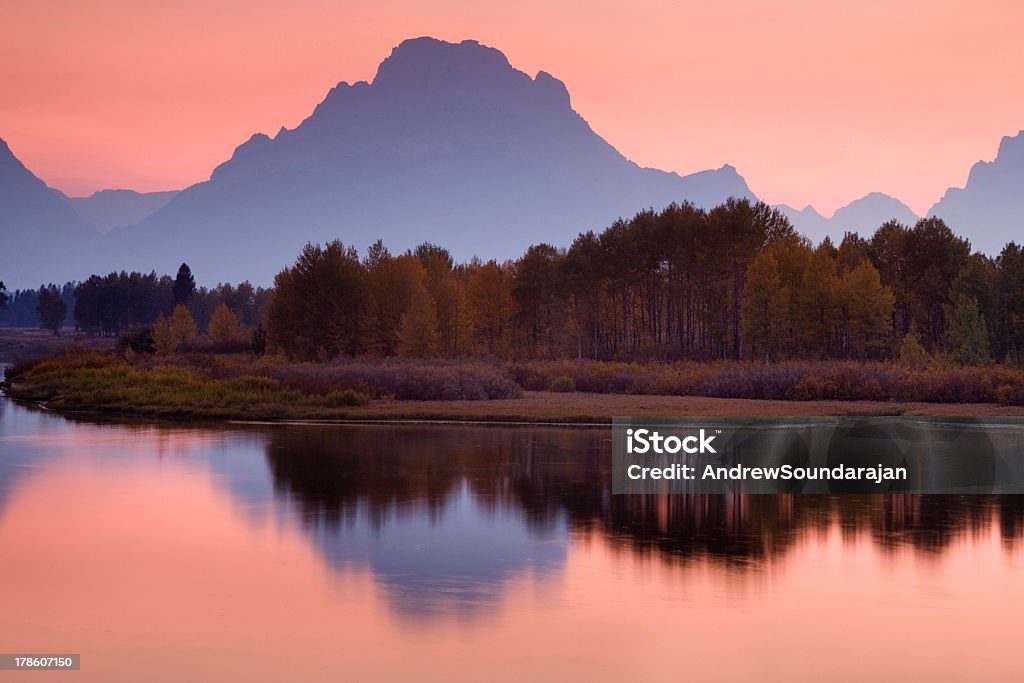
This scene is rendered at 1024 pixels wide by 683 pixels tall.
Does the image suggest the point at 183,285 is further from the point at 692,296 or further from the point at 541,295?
the point at 692,296

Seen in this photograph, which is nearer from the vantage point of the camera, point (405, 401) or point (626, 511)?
point (626, 511)

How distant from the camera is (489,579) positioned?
52.5 ft

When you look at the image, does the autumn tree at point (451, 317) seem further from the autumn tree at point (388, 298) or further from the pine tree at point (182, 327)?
the pine tree at point (182, 327)

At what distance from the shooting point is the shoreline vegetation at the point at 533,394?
1699 inches

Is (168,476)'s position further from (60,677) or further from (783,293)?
(783,293)

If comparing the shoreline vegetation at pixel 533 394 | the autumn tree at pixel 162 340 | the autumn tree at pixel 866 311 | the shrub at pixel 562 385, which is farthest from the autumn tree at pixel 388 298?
the autumn tree at pixel 866 311

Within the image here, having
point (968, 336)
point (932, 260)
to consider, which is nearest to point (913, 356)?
point (968, 336)

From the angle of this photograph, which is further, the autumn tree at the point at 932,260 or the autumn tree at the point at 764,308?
the autumn tree at the point at 932,260

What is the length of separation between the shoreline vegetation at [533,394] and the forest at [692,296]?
17401 mm

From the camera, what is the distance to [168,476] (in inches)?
1078

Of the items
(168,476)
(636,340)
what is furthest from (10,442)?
(636,340)

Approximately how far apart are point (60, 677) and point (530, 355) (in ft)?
308

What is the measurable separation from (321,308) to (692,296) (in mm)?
32390

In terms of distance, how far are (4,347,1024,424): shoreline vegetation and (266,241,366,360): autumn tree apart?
25.9 m
